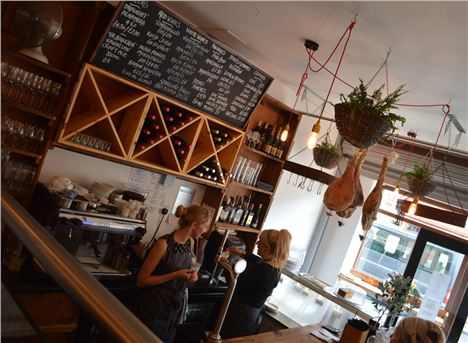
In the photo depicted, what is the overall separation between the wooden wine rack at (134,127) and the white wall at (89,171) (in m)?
0.21

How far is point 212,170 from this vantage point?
4.00m

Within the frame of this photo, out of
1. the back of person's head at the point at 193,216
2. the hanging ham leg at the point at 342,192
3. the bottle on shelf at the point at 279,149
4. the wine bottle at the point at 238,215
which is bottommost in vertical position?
the wine bottle at the point at 238,215

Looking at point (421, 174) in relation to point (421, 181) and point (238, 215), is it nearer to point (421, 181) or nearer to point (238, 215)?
point (421, 181)

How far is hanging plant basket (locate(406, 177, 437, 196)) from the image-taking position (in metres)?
3.37

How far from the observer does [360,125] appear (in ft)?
7.25

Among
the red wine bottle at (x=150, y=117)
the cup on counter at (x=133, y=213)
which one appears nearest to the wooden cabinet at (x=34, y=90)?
the red wine bottle at (x=150, y=117)

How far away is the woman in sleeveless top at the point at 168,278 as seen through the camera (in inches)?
105

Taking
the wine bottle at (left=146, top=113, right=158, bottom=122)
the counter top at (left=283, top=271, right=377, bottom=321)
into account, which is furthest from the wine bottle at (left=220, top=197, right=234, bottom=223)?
the wine bottle at (left=146, top=113, right=158, bottom=122)

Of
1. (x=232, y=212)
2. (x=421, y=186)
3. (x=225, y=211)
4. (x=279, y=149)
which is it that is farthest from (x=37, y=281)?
(x=421, y=186)

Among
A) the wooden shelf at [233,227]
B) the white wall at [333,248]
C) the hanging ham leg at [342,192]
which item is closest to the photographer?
the hanging ham leg at [342,192]

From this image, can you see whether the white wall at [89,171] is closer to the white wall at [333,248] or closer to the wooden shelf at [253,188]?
the wooden shelf at [253,188]

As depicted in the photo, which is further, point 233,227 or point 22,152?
point 233,227

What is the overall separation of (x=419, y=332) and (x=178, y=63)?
262cm

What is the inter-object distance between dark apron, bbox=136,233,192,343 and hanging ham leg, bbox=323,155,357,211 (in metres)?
1.02
